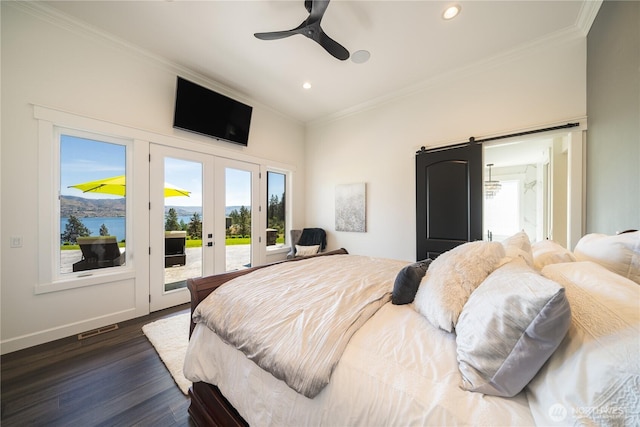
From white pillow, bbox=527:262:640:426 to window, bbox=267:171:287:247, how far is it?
407cm

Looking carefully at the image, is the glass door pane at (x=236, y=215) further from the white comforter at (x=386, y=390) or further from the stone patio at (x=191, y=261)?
the white comforter at (x=386, y=390)

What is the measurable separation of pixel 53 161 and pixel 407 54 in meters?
4.19

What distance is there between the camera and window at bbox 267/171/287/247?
4.35m

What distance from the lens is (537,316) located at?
1.99ft

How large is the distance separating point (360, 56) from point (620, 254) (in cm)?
293

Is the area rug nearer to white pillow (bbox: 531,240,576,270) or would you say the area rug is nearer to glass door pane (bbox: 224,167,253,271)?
glass door pane (bbox: 224,167,253,271)

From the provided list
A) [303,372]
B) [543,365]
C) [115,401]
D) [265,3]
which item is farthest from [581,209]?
[115,401]

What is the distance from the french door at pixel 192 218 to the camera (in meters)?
2.96

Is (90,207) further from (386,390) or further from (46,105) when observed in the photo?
(386,390)

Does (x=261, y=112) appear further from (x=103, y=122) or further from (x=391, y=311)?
(x=391, y=311)

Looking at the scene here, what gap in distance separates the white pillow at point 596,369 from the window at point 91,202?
379 cm

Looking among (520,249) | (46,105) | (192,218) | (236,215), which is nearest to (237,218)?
(236,215)

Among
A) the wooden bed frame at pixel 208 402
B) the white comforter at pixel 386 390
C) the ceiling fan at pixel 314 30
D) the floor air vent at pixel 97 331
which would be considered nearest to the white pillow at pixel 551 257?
the white comforter at pixel 386 390

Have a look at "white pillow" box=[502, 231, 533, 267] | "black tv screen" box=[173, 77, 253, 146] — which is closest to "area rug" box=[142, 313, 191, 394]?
"white pillow" box=[502, 231, 533, 267]
